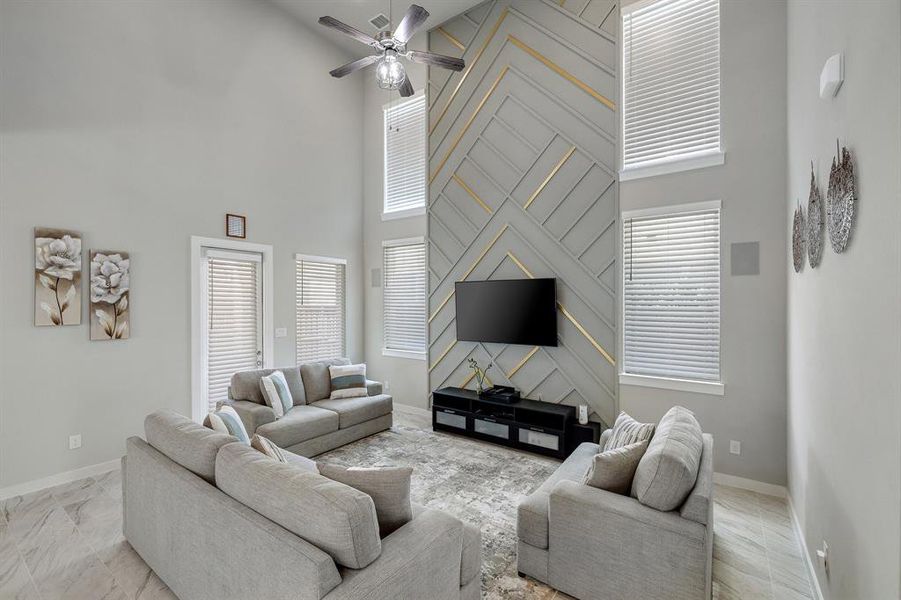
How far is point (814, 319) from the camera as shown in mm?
2404

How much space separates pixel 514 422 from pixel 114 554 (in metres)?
3.38

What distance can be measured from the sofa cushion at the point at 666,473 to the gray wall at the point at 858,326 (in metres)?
0.57

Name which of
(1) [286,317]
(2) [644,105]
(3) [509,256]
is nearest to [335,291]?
(1) [286,317]

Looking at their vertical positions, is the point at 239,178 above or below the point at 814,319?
above

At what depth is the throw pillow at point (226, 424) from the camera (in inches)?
100.0

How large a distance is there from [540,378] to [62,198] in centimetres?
489

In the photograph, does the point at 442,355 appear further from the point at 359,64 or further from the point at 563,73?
the point at 563,73

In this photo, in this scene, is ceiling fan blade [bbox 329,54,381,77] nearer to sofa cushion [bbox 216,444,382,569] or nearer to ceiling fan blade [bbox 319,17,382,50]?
ceiling fan blade [bbox 319,17,382,50]

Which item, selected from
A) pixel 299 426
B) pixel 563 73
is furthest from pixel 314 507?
pixel 563 73

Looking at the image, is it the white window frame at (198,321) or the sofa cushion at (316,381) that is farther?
the sofa cushion at (316,381)

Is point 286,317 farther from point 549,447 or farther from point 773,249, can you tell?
point 773,249

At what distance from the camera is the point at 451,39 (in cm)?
550

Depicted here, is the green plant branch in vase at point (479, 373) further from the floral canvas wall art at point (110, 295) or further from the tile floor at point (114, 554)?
the floral canvas wall art at point (110, 295)

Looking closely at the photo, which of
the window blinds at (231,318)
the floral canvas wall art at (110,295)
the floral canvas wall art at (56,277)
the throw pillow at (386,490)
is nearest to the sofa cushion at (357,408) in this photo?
the window blinds at (231,318)
